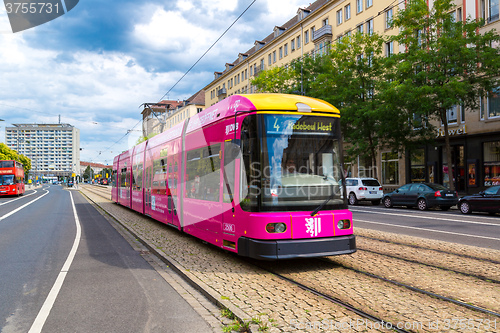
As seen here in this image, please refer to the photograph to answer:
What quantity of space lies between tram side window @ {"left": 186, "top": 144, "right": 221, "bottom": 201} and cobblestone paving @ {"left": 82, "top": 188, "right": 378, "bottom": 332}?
1.20 meters

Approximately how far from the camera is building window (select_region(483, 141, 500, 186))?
25844 millimetres

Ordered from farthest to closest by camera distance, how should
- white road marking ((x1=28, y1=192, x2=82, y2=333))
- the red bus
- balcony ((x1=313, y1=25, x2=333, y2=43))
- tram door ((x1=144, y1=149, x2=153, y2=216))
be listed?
balcony ((x1=313, y1=25, x2=333, y2=43)), the red bus, tram door ((x1=144, y1=149, x2=153, y2=216)), white road marking ((x1=28, y1=192, x2=82, y2=333))

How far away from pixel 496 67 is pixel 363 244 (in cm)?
1600

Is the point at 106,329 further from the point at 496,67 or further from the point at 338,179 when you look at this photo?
the point at 496,67

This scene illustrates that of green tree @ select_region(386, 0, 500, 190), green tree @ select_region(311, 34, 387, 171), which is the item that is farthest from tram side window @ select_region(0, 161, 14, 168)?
green tree @ select_region(386, 0, 500, 190)

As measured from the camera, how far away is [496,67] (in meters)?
20.5

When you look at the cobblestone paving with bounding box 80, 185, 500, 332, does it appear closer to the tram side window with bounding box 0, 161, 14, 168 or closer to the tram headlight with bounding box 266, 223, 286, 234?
the tram headlight with bounding box 266, 223, 286, 234

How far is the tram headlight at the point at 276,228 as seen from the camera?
646 cm

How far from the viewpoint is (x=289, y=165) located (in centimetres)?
675

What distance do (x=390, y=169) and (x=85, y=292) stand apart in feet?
108

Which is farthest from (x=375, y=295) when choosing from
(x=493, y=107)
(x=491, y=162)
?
(x=493, y=107)

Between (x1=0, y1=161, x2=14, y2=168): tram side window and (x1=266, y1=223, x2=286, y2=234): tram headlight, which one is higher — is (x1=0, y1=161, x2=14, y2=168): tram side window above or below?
above

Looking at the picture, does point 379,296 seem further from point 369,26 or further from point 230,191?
point 369,26

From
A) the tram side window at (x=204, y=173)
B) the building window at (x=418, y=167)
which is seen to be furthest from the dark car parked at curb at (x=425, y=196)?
the tram side window at (x=204, y=173)
